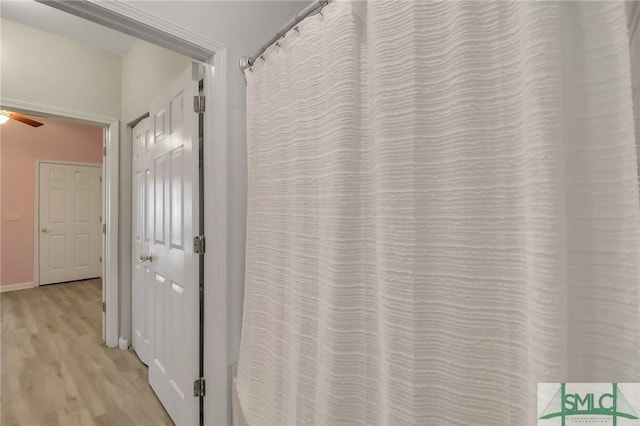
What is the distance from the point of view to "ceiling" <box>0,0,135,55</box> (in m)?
1.96

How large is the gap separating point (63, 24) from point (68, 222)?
3702 millimetres

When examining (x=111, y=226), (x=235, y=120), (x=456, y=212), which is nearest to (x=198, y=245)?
(x=235, y=120)

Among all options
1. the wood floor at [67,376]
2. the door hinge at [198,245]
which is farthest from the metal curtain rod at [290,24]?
the wood floor at [67,376]

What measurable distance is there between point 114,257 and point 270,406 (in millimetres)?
2188

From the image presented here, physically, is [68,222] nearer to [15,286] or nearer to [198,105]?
[15,286]

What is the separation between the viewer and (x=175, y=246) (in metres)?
1.54

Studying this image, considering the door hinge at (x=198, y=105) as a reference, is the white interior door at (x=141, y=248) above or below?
below

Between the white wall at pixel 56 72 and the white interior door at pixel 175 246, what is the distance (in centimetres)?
106

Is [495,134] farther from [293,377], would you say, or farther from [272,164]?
[293,377]

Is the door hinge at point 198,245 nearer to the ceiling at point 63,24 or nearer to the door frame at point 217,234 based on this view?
the door frame at point 217,234

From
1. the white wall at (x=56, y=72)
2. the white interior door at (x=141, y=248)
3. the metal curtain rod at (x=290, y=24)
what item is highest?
the white wall at (x=56, y=72)

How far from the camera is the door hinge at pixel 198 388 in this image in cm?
134

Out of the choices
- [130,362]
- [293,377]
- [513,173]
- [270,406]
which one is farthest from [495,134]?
[130,362]

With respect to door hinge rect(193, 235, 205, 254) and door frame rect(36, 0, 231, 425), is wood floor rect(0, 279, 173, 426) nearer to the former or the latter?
door frame rect(36, 0, 231, 425)
